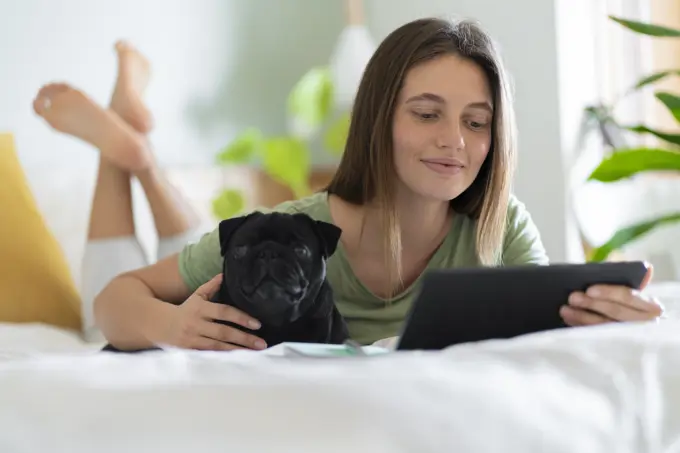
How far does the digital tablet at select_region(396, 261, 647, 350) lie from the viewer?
82cm

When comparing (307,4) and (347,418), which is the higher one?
(307,4)

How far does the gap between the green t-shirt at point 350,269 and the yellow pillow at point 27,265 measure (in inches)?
24.7

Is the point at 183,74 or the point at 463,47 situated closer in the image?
the point at 463,47

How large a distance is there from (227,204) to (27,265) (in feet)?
2.73

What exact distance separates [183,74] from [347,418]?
2.38m

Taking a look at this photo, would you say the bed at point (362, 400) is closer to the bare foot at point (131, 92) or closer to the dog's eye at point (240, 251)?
the dog's eye at point (240, 251)

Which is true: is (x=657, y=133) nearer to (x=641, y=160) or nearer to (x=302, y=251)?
(x=641, y=160)

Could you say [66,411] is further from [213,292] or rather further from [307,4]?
[307,4]

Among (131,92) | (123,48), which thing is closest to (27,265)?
(131,92)

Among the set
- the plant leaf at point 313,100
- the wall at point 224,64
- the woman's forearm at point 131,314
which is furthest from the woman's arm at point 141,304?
the plant leaf at point 313,100

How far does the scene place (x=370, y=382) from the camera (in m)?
0.62

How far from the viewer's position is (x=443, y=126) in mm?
1323

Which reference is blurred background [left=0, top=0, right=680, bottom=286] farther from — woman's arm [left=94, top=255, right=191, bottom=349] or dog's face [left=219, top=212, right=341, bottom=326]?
dog's face [left=219, top=212, right=341, bottom=326]

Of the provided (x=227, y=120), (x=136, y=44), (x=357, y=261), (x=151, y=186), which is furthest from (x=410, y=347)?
(x=227, y=120)
